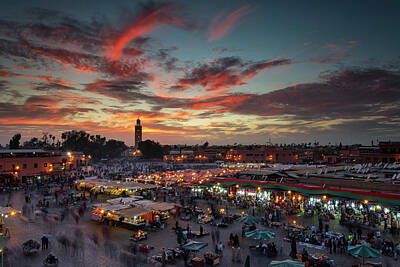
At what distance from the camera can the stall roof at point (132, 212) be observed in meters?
18.4

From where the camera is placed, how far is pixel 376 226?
18891mm

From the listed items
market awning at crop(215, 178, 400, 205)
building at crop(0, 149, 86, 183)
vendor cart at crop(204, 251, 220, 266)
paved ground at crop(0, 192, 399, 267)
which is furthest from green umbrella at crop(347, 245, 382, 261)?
building at crop(0, 149, 86, 183)

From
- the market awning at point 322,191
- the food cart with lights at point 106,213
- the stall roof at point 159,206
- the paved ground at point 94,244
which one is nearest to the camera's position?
the paved ground at point 94,244

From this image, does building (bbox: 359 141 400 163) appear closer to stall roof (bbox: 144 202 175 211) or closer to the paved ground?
the paved ground

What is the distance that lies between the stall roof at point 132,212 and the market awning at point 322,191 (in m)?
12.1

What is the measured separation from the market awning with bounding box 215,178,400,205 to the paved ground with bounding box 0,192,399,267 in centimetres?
233

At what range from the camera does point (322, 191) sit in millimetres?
21312

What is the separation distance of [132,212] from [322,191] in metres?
15.0

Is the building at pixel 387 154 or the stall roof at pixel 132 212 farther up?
the building at pixel 387 154

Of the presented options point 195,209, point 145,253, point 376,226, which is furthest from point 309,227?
point 145,253

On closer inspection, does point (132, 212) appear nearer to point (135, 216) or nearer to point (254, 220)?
point (135, 216)

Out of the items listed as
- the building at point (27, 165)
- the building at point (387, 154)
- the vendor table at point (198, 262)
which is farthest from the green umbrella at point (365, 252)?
the building at point (27, 165)

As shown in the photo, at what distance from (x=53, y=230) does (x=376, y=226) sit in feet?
74.9

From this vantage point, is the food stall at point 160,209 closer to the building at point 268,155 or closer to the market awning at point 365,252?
the market awning at point 365,252
